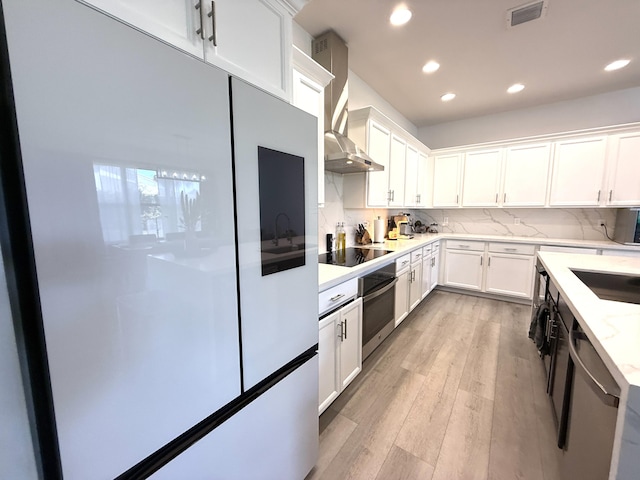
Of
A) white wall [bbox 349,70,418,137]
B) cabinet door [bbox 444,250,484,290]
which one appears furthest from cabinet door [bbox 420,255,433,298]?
white wall [bbox 349,70,418,137]

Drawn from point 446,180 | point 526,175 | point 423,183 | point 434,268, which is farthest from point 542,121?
point 434,268

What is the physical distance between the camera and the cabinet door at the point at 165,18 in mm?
665

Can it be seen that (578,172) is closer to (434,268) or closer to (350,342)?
(434,268)

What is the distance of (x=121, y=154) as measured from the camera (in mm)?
564

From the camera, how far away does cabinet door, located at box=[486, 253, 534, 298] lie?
3436 millimetres

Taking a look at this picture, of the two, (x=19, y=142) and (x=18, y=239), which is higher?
(x=19, y=142)

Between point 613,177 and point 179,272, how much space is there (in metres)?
A: 4.64

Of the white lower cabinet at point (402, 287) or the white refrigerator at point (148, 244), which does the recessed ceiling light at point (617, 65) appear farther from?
the white refrigerator at point (148, 244)

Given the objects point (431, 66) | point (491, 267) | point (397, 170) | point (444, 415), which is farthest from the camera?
point (491, 267)

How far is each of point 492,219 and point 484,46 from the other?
264cm

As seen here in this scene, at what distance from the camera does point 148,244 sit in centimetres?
62

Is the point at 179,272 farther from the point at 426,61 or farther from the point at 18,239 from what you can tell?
the point at 426,61

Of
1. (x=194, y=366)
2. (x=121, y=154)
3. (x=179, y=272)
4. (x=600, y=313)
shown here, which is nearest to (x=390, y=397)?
(x=600, y=313)

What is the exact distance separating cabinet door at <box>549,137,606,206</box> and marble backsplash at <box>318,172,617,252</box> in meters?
0.36
